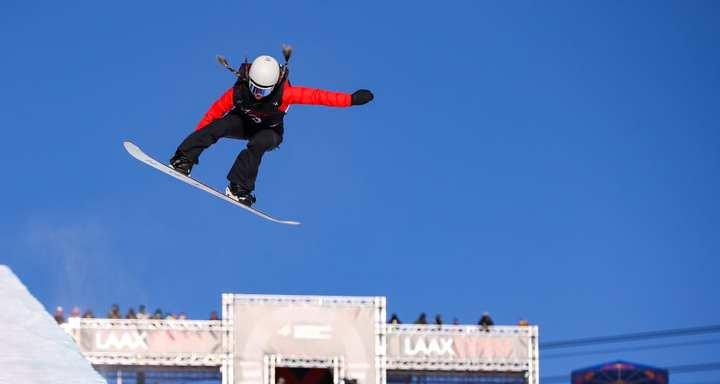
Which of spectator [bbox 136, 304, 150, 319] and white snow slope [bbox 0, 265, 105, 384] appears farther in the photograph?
spectator [bbox 136, 304, 150, 319]

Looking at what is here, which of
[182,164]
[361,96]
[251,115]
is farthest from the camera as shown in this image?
[182,164]

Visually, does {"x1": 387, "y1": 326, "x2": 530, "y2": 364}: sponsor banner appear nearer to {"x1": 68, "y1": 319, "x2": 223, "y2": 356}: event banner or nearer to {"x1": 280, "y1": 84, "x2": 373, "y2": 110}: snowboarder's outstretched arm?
{"x1": 68, "y1": 319, "x2": 223, "y2": 356}: event banner

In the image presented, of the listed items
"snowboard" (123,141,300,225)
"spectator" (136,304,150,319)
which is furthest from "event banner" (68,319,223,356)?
"snowboard" (123,141,300,225)

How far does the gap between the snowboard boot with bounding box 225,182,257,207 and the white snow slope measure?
3.01 m

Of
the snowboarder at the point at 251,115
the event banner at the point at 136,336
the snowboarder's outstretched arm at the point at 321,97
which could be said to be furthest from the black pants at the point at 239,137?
the event banner at the point at 136,336

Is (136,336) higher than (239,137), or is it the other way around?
(136,336)

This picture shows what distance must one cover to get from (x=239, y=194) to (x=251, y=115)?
1153 mm

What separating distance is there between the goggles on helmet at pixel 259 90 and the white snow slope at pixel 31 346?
4457 millimetres

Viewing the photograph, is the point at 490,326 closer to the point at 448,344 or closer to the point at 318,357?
the point at 448,344

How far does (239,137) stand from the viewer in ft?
75.2

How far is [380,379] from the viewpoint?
4694cm

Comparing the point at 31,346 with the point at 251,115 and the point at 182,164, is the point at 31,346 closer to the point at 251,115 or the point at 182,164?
the point at 182,164

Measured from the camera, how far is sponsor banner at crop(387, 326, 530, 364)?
47.0 meters

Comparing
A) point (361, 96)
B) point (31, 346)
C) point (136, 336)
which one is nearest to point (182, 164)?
point (361, 96)
